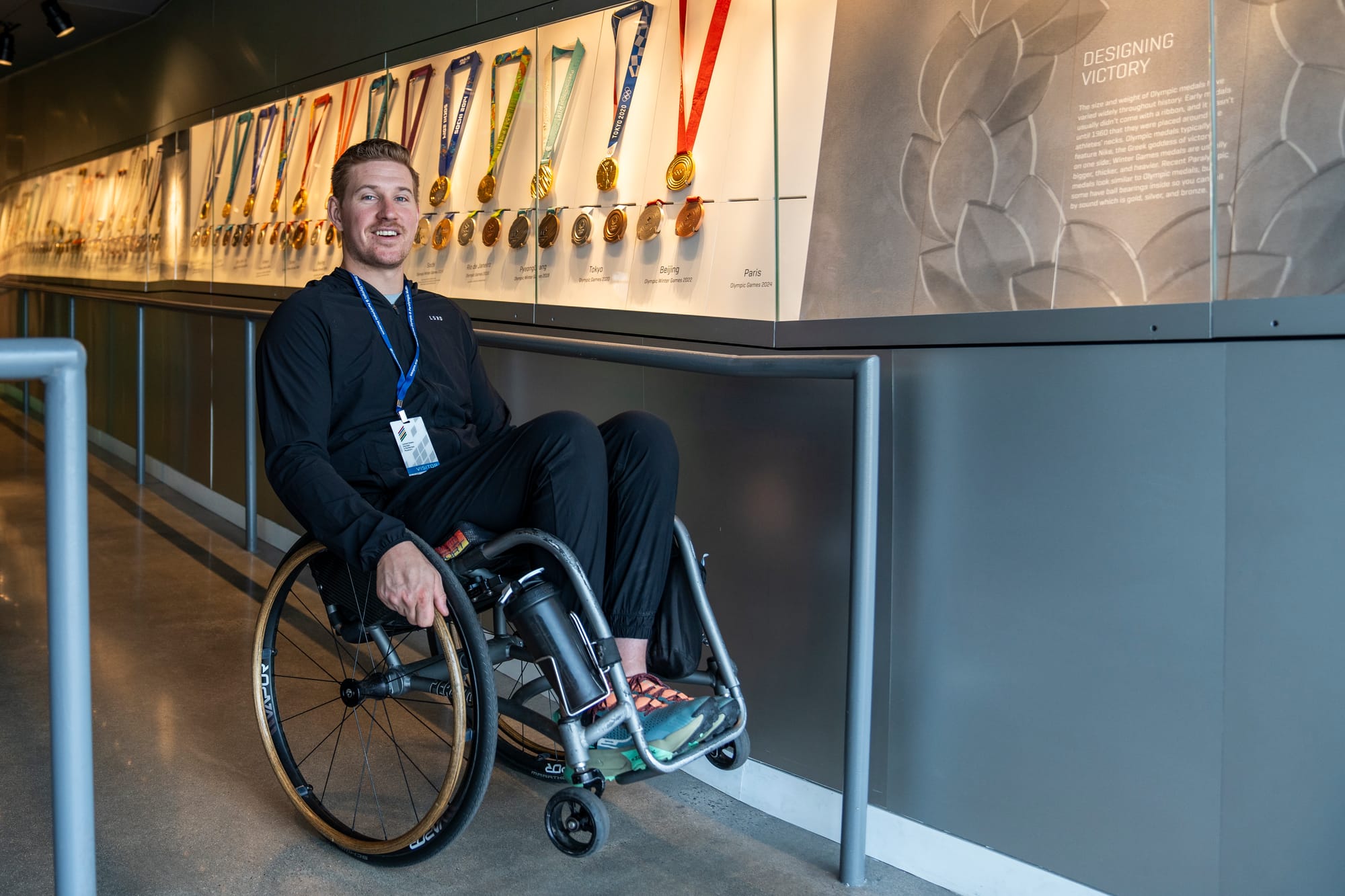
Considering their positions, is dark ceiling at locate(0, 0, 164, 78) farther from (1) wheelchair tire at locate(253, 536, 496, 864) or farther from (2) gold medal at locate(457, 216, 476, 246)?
(1) wheelchair tire at locate(253, 536, 496, 864)

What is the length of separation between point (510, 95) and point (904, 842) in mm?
2101

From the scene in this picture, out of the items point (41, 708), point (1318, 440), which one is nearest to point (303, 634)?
point (41, 708)

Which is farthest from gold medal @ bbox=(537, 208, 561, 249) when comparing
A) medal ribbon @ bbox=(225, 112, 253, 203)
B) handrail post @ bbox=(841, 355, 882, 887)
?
medal ribbon @ bbox=(225, 112, 253, 203)

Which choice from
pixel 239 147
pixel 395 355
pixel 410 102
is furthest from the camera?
pixel 239 147

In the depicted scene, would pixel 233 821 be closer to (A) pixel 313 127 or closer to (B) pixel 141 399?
(A) pixel 313 127

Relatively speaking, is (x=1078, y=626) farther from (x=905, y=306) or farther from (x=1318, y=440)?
(x=905, y=306)

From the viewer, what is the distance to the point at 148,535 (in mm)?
4688

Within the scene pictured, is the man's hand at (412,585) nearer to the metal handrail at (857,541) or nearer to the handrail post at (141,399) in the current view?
the metal handrail at (857,541)

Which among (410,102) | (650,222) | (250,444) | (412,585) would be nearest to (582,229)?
(650,222)

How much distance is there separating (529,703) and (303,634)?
900 millimetres

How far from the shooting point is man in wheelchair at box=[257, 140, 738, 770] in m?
1.73

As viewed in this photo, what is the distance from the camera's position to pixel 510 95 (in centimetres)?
304

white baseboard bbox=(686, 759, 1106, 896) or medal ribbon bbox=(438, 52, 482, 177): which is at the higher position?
medal ribbon bbox=(438, 52, 482, 177)

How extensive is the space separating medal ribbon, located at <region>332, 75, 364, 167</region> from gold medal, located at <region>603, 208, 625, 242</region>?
1.60m
